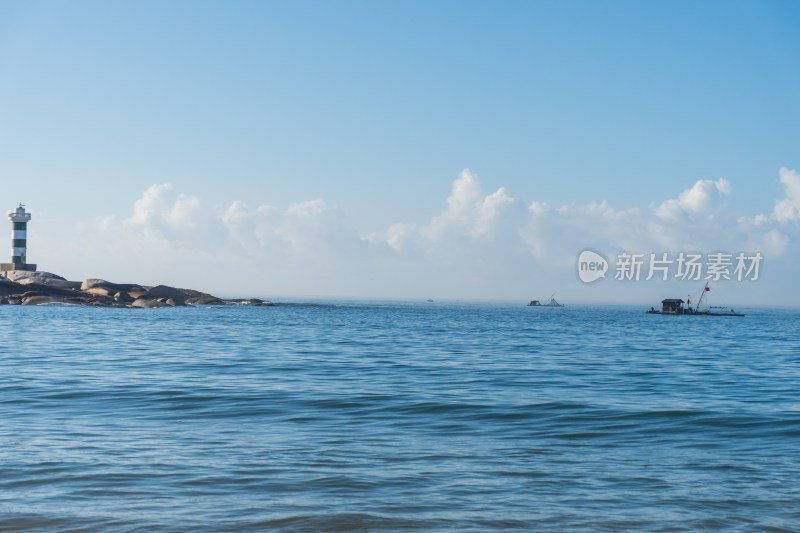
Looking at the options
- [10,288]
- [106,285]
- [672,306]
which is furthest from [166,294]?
[672,306]

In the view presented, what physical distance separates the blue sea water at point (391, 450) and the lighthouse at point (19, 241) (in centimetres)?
10152

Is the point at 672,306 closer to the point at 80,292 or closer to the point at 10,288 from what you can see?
the point at 80,292

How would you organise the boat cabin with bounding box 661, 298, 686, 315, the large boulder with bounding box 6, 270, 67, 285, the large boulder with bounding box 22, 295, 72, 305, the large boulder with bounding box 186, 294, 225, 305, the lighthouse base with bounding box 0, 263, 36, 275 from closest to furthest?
1. the large boulder with bounding box 22, 295, 72, 305
2. the large boulder with bounding box 6, 270, 67, 285
3. the lighthouse base with bounding box 0, 263, 36, 275
4. the large boulder with bounding box 186, 294, 225, 305
5. the boat cabin with bounding box 661, 298, 686, 315

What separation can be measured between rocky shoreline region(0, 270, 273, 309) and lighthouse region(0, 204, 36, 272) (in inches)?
64.3

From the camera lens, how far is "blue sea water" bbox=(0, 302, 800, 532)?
9148mm

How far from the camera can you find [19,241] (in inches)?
4796

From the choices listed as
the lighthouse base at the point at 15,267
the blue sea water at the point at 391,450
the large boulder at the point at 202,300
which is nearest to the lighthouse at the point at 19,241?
the lighthouse base at the point at 15,267

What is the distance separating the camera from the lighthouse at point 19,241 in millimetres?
116312

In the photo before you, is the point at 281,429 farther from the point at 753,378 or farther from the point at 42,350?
the point at 42,350

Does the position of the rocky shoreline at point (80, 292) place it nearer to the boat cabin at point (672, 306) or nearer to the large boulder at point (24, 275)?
the large boulder at point (24, 275)

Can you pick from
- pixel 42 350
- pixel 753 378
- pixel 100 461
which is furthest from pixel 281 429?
pixel 42 350

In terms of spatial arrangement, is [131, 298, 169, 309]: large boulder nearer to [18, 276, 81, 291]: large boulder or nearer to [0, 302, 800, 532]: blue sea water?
[18, 276, 81, 291]: large boulder

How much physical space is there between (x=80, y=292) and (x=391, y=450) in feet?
395

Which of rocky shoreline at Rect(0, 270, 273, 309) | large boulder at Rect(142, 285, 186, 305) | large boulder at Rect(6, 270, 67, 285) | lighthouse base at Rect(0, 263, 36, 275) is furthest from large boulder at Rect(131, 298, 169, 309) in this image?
lighthouse base at Rect(0, 263, 36, 275)
